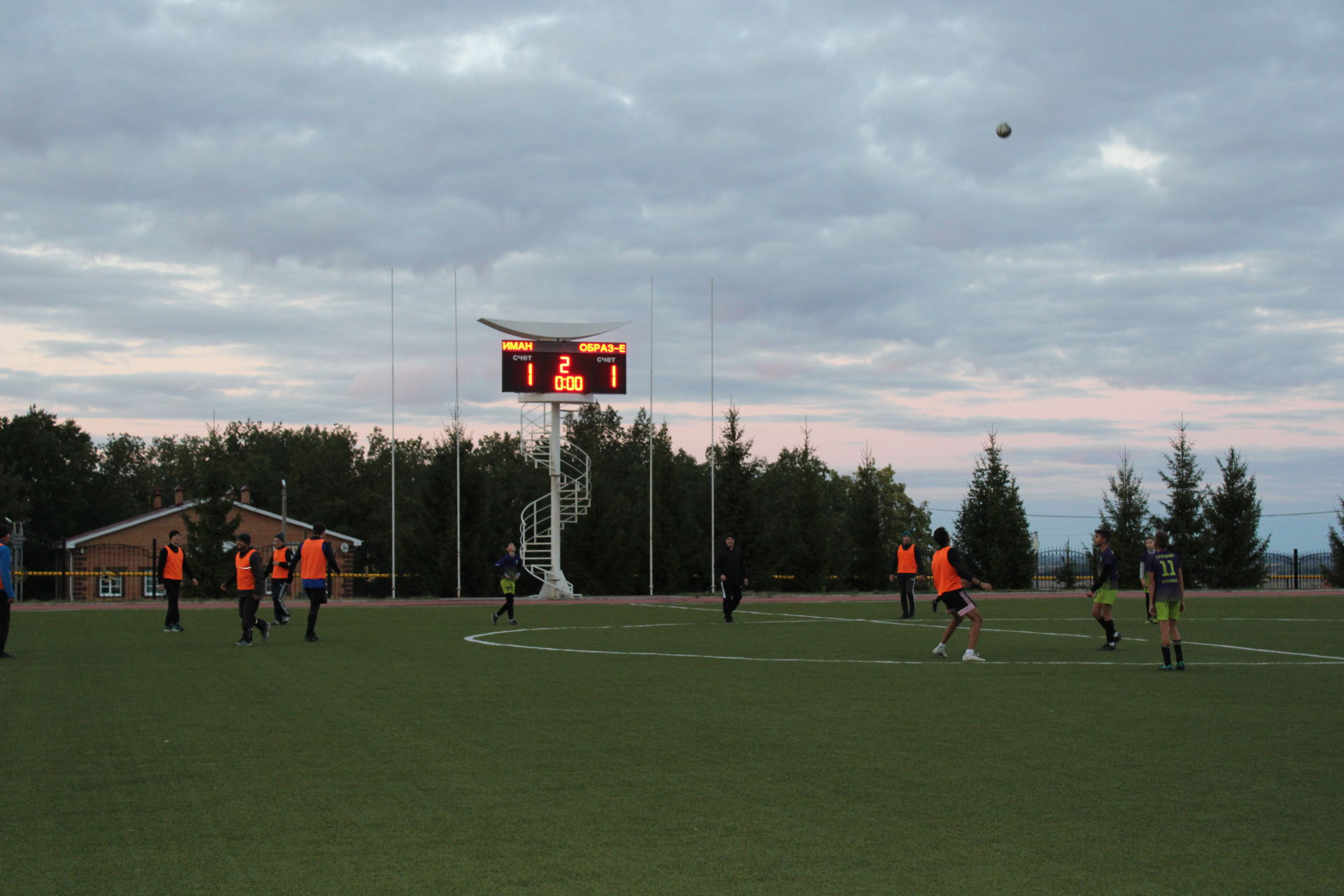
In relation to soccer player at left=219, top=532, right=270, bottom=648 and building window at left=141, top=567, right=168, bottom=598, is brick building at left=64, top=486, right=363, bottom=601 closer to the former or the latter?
building window at left=141, top=567, right=168, bottom=598

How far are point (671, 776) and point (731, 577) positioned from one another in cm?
1761

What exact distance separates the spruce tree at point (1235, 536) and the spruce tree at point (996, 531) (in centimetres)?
797

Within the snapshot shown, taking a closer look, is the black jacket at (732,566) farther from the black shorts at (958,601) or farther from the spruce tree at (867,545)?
the spruce tree at (867,545)

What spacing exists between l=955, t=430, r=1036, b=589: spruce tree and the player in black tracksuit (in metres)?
27.9

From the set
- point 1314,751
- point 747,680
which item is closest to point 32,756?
point 747,680

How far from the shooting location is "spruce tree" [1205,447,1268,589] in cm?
5166

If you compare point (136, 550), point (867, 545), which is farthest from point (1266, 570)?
point (136, 550)

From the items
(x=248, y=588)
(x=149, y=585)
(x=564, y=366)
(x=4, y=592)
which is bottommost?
(x=149, y=585)

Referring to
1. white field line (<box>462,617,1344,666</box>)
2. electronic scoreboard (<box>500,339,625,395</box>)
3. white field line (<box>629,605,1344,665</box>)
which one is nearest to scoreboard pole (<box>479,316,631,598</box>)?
electronic scoreboard (<box>500,339,625,395</box>)

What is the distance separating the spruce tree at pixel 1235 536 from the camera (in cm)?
5166

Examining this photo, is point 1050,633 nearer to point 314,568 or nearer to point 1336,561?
point 314,568

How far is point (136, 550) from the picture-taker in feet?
209

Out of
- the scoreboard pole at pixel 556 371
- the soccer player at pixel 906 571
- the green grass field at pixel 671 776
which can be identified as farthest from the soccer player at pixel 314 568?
the scoreboard pole at pixel 556 371

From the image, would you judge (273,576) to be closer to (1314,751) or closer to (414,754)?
(414,754)
